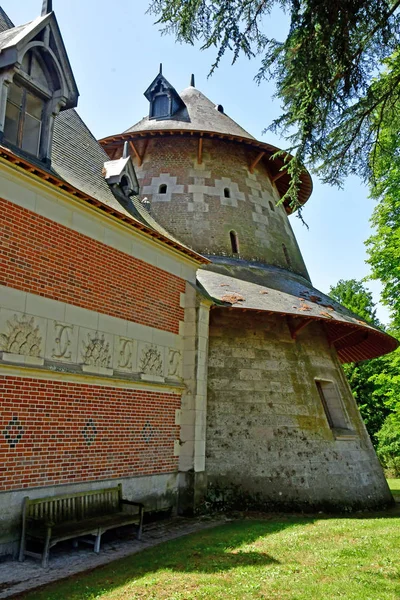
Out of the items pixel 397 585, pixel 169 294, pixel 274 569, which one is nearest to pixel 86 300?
Result: pixel 169 294

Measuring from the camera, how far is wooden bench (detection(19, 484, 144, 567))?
6.76m

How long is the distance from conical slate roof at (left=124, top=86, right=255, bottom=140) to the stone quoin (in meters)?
0.10

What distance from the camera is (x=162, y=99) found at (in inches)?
650

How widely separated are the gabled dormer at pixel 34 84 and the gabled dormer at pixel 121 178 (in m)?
1.99

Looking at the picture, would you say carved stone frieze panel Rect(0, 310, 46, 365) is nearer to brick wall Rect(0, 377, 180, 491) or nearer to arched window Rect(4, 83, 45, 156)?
brick wall Rect(0, 377, 180, 491)

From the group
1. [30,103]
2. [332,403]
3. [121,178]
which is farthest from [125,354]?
[332,403]

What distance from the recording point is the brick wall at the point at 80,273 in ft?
24.2

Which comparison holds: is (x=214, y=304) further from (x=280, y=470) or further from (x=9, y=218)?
(x=9, y=218)

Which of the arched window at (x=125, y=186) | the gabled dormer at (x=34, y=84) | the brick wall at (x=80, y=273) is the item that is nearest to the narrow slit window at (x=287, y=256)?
the brick wall at (x=80, y=273)

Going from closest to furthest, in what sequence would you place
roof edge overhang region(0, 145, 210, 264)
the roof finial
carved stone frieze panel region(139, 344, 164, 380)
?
1. roof edge overhang region(0, 145, 210, 264)
2. the roof finial
3. carved stone frieze panel region(139, 344, 164, 380)

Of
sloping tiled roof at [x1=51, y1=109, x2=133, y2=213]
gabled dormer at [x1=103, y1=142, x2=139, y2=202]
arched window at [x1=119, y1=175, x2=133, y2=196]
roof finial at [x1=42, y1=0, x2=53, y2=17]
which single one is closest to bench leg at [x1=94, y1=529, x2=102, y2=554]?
sloping tiled roof at [x1=51, y1=109, x2=133, y2=213]

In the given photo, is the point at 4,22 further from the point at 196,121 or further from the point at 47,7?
the point at 196,121

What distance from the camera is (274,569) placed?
6242mm

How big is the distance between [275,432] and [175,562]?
557cm
